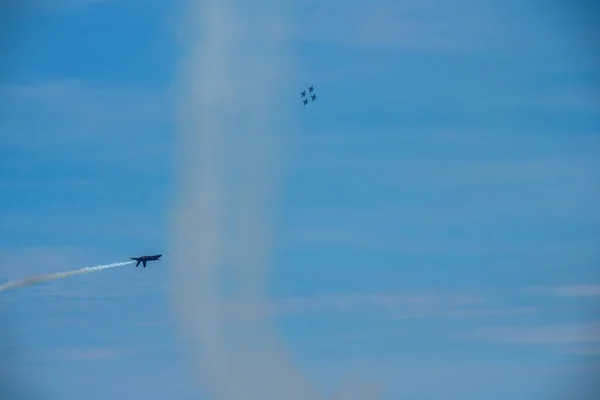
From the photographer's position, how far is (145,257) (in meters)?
179

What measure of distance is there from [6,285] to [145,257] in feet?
96.4

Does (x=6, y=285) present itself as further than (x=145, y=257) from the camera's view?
No

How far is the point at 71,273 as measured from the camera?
16300 centimetres


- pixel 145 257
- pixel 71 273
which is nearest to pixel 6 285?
pixel 71 273

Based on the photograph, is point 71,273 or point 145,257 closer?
point 71,273

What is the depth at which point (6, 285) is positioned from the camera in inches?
6038

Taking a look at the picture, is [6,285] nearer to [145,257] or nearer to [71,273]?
[71,273]

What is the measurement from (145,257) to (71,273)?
702 inches

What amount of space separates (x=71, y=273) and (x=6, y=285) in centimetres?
1163
